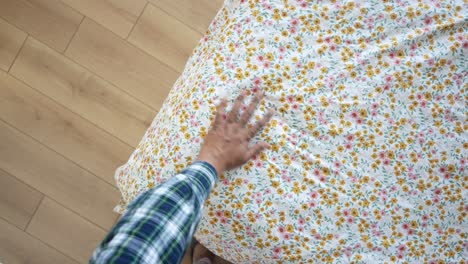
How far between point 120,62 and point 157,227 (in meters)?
0.95

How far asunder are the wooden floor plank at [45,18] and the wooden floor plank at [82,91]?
Result: 46mm

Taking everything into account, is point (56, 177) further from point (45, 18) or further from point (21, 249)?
point (45, 18)

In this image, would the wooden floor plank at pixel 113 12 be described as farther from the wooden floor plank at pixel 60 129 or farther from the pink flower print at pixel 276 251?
the pink flower print at pixel 276 251

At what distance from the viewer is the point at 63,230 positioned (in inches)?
52.3

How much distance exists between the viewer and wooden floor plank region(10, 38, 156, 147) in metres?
1.38

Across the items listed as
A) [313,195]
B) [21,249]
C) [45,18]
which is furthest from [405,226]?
[45,18]

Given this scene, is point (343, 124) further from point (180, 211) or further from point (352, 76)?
point (180, 211)

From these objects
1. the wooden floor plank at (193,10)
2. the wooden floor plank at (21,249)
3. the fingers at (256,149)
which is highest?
the wooden floor plank at (193,10)

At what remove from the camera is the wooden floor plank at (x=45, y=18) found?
141cm

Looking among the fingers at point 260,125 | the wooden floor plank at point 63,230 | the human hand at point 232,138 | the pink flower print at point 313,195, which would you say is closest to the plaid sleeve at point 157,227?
the human hand at point 232,138

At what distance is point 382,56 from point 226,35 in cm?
47

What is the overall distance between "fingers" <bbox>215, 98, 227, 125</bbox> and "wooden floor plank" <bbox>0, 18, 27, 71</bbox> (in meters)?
0.99

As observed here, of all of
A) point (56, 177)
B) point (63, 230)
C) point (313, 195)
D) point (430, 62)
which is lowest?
point (63, 230)

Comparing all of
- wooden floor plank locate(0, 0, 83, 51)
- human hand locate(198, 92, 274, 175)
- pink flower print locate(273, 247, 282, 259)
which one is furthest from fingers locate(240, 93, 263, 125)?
wooden floor plank locate(0, 0, 83, 51)
